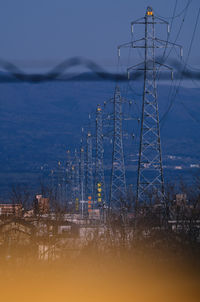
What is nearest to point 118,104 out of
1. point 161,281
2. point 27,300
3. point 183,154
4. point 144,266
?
point 144,266

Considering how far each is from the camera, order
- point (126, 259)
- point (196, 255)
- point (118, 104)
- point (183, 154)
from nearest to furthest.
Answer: point (196, 255)
point (126, 259)
point (118, 104)
point (183, 154)

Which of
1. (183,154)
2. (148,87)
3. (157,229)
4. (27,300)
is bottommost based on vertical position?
(27,300)

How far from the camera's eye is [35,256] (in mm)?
37344

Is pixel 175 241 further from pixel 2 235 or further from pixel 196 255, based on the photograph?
pixel 2 235

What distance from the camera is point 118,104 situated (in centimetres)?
3716

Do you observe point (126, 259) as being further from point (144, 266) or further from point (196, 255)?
point (196, 255)

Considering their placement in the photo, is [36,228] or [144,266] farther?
[36,228]

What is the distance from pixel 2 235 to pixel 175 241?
1425 cm

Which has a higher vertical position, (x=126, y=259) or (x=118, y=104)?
(x=118, y=104)

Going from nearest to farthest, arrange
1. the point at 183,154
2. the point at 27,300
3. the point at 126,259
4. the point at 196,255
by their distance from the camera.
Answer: the point at 27,300 → the point at 196,255 → the point at 126,259 → the point at 183,154

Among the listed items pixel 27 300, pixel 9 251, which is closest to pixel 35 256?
pixel 9 251

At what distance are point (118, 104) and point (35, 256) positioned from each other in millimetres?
9455

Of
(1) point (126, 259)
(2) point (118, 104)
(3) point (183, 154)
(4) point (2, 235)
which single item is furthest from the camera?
(3) point (183, 154)

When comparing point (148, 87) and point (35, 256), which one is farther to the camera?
point (35, 256)
